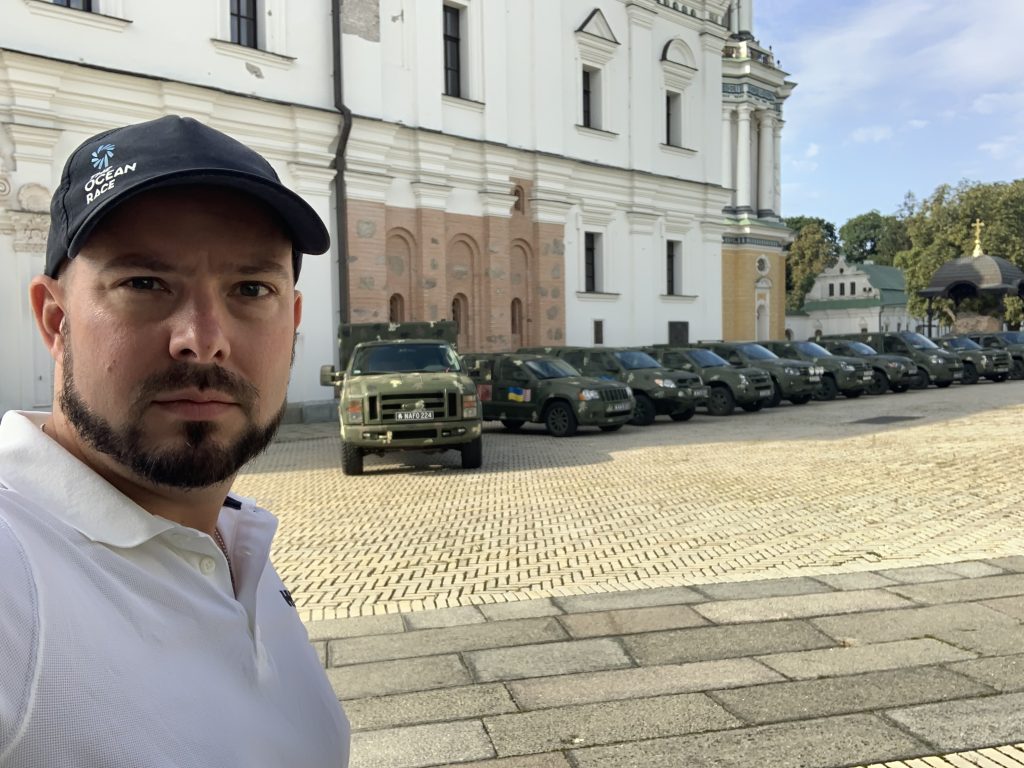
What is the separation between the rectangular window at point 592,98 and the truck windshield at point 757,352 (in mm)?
9734

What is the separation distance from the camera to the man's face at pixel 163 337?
1.35m

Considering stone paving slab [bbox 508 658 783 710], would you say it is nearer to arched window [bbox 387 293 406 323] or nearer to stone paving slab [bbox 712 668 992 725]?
stone paving slab [bbox 712 668 992 725]

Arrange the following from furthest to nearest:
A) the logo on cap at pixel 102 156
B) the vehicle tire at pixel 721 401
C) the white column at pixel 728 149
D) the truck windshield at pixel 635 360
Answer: the white column at pixel 728 149 → the vehicle tire at pixel 721 401 → the truck windshield at pixel 635 360 → the logo on cap at pixel 102 156

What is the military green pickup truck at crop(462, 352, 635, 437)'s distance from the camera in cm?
1730

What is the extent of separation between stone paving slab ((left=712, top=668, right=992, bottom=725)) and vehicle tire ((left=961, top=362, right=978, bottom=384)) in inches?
1148

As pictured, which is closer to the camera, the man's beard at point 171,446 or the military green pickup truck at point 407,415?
the man's beard at point 171,446

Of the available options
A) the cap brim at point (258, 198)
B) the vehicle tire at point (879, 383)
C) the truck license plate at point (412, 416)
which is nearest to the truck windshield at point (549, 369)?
the truck license plate at point (412, 416)

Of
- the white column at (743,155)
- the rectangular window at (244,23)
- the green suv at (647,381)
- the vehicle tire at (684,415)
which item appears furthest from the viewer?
the white column at (743,155)

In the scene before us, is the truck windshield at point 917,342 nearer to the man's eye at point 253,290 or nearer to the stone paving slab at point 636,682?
the stone paving slab at point 636,682

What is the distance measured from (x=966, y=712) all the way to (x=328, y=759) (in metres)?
3.50

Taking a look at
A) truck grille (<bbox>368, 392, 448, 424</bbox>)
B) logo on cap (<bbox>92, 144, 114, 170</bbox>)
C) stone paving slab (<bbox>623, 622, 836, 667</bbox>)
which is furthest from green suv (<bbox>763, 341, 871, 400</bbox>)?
logo on cap (<bbox>92, 144, 114, 170</bbox>)

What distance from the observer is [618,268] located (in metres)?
30.1

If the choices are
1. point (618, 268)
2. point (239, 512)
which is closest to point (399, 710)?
point (239, 512)

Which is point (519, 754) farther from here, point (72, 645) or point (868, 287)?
point (868, 287)
